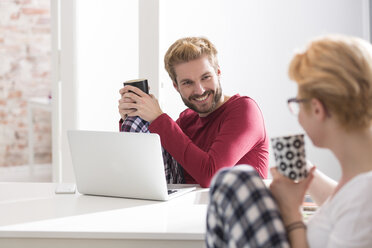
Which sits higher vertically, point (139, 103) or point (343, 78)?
point (343, 78)

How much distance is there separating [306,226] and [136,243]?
499 mm

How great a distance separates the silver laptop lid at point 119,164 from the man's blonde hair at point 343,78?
751mm

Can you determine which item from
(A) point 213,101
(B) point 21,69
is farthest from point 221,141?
(B) point 21,69

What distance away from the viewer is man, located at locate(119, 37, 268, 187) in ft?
6.64

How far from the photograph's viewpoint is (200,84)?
88.1 inches

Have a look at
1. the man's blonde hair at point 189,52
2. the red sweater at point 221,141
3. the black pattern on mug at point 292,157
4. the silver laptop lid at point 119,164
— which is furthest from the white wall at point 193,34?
the black pattern on mug at point 292,157

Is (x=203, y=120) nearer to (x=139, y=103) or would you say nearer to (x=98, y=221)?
(x=139, y=103)

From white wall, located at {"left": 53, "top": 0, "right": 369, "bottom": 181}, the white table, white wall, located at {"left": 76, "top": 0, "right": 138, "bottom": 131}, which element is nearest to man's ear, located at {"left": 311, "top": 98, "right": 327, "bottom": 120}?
the white table

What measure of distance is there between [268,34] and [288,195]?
2.90 m

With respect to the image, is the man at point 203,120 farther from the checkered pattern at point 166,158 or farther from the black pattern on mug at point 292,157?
the black pattern on mug at point 292,157

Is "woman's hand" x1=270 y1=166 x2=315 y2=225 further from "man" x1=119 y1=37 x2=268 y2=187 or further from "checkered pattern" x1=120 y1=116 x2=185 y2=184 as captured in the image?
"checkered pattern" x1=120 y1=116 x2=185 y2=184

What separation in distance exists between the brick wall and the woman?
4.81m

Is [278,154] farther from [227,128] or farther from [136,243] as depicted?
[227,128]

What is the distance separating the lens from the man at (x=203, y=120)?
2.03 m
